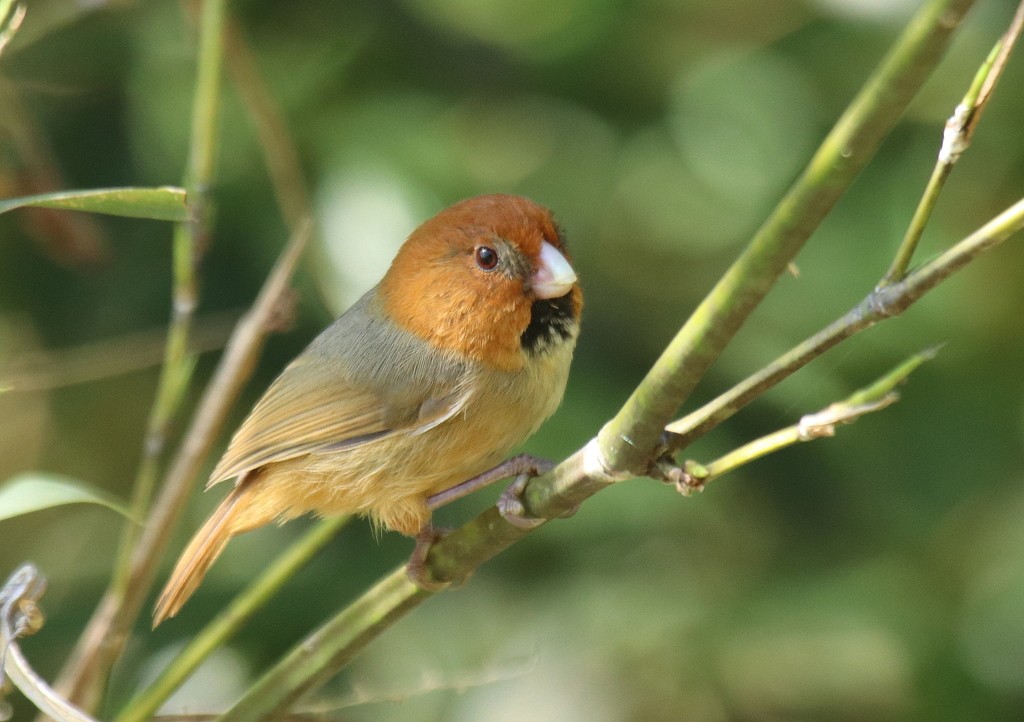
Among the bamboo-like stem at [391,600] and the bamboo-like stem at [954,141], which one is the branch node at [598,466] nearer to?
the bamboo-like stem at [391,600]

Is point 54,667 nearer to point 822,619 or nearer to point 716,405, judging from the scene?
point 822,619

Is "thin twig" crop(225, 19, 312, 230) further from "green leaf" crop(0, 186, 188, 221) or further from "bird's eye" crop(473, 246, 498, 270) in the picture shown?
"green leaf" crop(0, 186, 188, 221)

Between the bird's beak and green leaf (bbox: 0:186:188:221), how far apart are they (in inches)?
36.9

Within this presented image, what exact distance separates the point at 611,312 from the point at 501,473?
134 cm

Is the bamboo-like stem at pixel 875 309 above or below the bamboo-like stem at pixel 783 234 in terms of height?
below

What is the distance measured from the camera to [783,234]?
3.53 ft

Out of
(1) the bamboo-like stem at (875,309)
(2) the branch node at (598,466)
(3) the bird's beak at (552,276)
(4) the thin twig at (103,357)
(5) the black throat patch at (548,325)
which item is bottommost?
(1) the bamboo-like stem at (875,309)

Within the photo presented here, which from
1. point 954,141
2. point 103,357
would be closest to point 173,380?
point 103,357

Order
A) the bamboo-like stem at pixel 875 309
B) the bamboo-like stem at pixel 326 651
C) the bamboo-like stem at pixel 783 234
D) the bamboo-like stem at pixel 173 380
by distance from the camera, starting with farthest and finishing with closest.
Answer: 1. the bamboo-like stem at pixel 173 380
2. the bamboo-like stem at pixel 326 651
3. the bamboo-like stem at pixel 875 309
4. the bamboo-like stem at pixel 783 234

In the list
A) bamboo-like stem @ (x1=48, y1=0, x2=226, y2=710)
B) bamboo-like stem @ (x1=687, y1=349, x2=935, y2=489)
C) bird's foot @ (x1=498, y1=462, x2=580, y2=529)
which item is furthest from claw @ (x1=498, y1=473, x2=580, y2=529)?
bamboo-like stem @ (x1=48, y1=0, x2=226, y2=710)

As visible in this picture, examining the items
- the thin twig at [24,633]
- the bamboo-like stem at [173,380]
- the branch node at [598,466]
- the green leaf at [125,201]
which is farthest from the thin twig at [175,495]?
the branch node at [598,466]

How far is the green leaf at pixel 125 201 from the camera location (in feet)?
4.72

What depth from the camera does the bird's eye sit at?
2393 millimetres

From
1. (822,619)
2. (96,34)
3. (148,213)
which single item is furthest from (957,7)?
(96,34)
